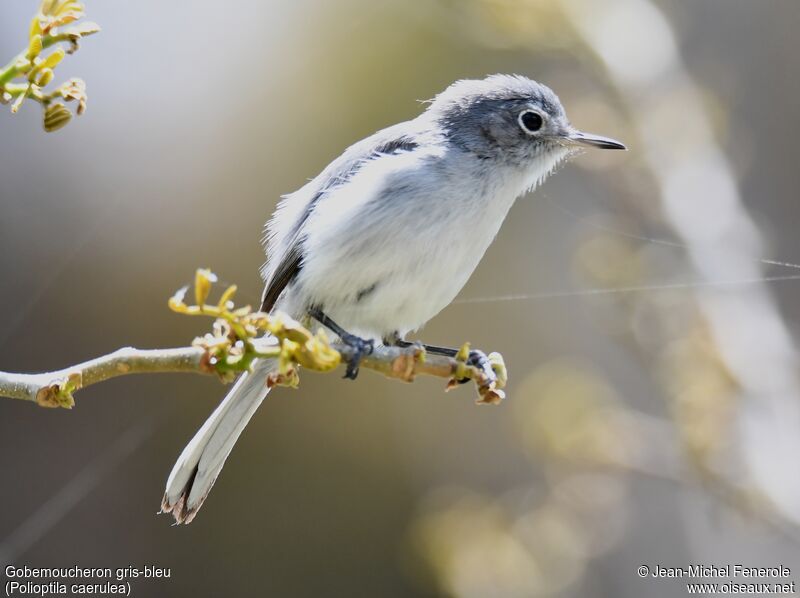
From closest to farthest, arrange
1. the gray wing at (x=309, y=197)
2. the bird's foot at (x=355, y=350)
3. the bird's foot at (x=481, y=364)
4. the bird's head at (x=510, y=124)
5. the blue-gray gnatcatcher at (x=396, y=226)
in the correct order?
the bird's foot at (x=481, y=364), the bird's foot at (x=355, y=350), the blue-gray gnatcatcher at (x=396, y=226), the gray wing at (x=309, y=197), the bird's head at (x=510, y=124)

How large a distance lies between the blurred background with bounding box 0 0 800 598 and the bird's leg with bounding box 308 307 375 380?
1074mm

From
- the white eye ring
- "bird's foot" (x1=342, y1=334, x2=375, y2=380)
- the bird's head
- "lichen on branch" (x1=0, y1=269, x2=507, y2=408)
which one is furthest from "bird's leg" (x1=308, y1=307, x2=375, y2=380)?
the white eye ring

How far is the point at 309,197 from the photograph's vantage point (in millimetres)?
3029

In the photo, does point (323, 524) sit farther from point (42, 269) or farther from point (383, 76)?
point (383, 76)

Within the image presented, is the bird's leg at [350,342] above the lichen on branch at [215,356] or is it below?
above

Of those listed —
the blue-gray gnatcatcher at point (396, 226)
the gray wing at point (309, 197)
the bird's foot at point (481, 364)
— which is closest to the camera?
the bird's foot at point (481, 364)

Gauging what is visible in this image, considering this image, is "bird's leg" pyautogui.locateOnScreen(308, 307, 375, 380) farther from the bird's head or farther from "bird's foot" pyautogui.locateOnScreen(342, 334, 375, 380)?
the bird's head

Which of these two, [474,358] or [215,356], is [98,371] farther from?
[474,358]

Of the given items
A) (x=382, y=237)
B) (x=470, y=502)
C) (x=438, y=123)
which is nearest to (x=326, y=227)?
(x=382, y=237)

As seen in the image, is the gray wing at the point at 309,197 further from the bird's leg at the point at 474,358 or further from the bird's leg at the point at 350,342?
the bird's leg at the point at 474,358

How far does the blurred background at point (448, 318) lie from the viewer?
3.44 meters

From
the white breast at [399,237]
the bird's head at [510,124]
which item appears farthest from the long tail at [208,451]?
the bird's head at [510,124]

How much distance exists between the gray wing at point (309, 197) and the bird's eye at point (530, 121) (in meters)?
0.37

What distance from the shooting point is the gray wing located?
2852 mm
